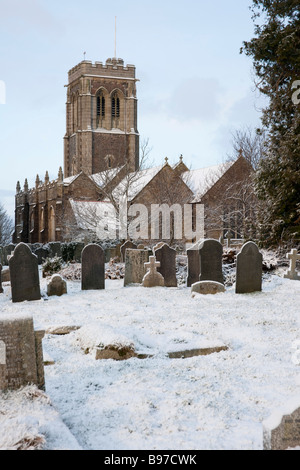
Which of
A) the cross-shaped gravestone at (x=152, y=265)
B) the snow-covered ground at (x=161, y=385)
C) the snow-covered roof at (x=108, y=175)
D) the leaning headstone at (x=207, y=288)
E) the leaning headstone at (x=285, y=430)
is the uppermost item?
the snow-covered roof at (x=108, y=175)

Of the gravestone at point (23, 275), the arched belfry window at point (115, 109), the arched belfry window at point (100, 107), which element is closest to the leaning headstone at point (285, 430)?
the gravestone at point (23, 275)

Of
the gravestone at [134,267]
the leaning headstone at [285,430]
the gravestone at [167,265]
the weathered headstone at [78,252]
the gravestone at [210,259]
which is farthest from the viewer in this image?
the weathered headstone at [78,252]

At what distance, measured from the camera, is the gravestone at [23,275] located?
31.7 feet

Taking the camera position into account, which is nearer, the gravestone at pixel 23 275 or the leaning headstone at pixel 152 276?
the gravestone at pixel 23 275

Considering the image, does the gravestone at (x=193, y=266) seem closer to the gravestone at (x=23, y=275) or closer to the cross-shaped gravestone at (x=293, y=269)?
the cross-shaped gravestone at (x=293, y=269)

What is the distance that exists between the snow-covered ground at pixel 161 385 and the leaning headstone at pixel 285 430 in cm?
33

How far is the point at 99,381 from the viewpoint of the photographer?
4363 mm

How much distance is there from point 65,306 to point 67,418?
5303mm

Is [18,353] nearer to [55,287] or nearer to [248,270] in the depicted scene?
[55,287]

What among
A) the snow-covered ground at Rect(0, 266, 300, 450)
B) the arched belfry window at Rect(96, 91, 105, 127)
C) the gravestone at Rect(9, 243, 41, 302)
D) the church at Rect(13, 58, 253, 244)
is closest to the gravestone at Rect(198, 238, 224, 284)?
the snow-covered ground at Rect(0, 266, 300, 450)

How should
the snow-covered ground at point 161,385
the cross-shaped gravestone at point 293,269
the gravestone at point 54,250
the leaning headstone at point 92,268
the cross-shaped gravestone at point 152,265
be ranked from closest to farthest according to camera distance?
1. the snow-covered ground at point 161,385
2. the cross-shaped gravestone at point 152,265
3. the leaning headstone at point 92,268
4. the cross-shaped gravestone at point 293,269
5. the gravestone at point 54,250

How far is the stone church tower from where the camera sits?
167ft

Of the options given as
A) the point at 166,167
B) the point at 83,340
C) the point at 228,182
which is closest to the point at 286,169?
the point at 83,340

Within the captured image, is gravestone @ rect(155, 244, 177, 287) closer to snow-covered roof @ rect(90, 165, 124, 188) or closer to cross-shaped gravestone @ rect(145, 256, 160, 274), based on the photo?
cross-shaped gravestone @ rect(145, 256, 160, 274)
